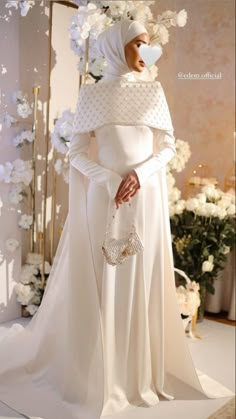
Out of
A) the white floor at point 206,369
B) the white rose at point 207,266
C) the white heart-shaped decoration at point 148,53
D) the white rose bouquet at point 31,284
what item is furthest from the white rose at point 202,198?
the white heart-shaped decoration at point 148,53

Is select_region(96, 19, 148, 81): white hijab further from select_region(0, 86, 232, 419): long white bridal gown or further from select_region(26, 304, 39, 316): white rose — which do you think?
select_region(26, 304, 39, 316): white rose

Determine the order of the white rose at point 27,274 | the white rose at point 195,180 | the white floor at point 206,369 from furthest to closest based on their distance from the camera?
the white rose at point 195,180 → the white rose at point 27,274 → the white floor at point 206,369

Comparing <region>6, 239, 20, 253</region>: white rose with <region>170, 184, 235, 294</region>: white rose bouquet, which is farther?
<region>170, 184, 235, 294</region>: white rose bouquet

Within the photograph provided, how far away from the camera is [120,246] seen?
6.30 feet

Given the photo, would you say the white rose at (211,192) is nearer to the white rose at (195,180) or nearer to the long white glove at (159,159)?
the white rose at (195,180)

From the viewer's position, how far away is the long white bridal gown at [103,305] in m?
1.94

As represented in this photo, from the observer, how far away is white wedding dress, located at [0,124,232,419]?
6.37 feet

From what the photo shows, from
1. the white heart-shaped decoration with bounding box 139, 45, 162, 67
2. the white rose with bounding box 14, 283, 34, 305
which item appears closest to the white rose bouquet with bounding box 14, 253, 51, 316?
the white rose with bounding box 14, 283, 34, 305

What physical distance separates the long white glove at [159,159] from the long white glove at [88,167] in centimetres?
8

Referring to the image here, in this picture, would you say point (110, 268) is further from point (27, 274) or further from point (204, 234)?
point (204, 234)

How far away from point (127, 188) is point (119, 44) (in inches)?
19.9

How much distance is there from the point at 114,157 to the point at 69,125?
2.21ft

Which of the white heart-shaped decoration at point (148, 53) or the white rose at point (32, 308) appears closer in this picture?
the white heart-shaped decoration at point (148, 53)

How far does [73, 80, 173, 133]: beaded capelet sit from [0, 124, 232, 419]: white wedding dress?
1.4 inches
